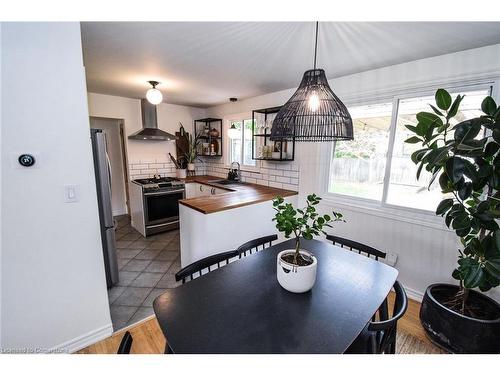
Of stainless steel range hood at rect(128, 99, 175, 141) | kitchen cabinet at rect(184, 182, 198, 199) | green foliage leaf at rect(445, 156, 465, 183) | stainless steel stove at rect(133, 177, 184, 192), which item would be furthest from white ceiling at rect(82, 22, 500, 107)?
kitchen cabinet at rect(184, 182, 198, 199)

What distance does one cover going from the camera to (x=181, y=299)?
1.06m

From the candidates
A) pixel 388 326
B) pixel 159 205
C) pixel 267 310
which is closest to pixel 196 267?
pixel 267 310

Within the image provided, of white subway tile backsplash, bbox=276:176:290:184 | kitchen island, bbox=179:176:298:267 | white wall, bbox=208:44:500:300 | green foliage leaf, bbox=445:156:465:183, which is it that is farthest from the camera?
white subway tile backsplash, bbox=276:176:290:184

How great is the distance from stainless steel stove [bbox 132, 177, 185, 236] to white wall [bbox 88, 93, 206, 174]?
0.54 metres

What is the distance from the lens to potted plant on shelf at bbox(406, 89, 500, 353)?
1.33 meters

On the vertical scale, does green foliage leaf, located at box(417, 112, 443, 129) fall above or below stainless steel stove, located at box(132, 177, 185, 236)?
above

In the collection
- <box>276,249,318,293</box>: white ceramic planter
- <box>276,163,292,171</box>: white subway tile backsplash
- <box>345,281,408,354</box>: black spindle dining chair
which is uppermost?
<box>276,163,292,171</box>: white subway tile backsplash

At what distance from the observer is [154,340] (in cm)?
166

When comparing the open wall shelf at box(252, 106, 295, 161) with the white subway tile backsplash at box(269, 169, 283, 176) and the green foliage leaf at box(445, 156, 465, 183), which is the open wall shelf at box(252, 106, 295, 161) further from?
the green foliage leaf at box(445, 156, 465, 183)
